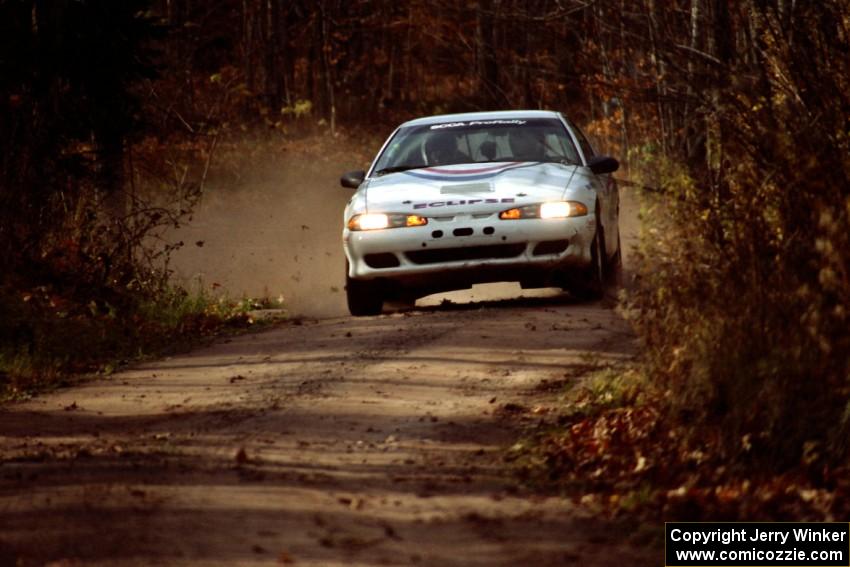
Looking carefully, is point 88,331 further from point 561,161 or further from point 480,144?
point 561,161

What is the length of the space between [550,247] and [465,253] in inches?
27.0

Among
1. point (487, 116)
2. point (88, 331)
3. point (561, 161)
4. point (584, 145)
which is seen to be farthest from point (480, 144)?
point (88, 331)

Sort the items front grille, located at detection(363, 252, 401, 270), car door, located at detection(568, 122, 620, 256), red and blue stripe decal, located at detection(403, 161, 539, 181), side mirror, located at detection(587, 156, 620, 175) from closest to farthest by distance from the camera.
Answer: front grille, located at detection(363, 252, 401, 270)
red and blue stripe decal, located at detection(403, 161, 539, 181)
side mirror, located at detection(587, 156, 620, 175)
car door, located at detection(568, 122, 620, 256)

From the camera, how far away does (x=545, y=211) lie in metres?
13.3

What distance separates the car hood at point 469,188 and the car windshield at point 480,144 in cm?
38

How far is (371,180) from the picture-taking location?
1405cm

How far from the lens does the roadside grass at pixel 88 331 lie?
12.0m

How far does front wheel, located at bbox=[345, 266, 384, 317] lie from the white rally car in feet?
0.04

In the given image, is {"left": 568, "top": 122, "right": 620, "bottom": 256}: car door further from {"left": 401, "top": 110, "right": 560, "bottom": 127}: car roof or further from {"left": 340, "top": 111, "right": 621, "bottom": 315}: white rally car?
{"left": 401, "top": 110, "right": 560, "bottom": 127}: car roof

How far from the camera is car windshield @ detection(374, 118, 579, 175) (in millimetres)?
14320

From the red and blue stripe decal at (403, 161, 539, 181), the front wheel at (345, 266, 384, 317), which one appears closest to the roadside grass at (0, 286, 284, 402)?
the front wheel at (345, 266, 384, 317)

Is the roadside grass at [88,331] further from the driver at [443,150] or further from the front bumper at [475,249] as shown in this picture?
the driver at [443,150]

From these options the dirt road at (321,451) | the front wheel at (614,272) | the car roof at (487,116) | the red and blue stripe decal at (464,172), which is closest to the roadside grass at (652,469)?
the dirt road at (321,451)

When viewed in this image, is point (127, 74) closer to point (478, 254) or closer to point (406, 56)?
point (478, 254)
